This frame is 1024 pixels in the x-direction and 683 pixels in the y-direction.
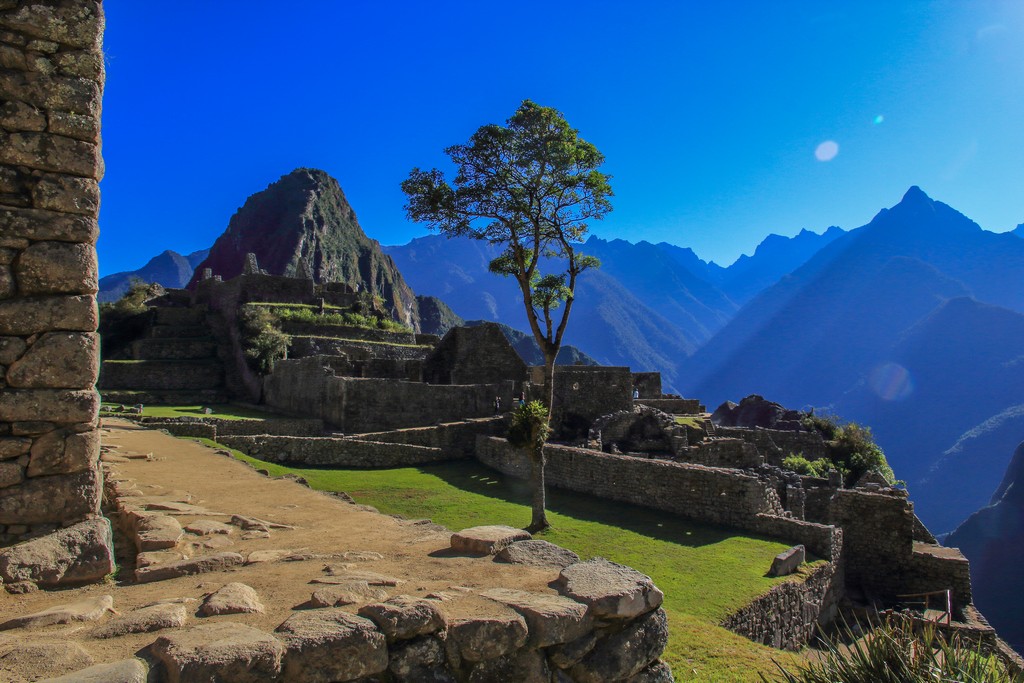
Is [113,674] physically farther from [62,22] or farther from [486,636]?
[62,22]

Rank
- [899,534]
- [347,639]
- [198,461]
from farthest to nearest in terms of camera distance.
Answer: [899,534]
[198,461]
[347,639]

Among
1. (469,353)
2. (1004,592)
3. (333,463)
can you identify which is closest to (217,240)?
(469,353)

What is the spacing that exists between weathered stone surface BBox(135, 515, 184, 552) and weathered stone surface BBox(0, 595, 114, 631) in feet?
5.21

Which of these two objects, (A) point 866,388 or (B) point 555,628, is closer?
(B) point 555,628

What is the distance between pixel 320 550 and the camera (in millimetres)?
6164

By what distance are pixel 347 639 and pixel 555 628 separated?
143 centimetres

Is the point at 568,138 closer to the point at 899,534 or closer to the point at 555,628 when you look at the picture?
the point at 899,534

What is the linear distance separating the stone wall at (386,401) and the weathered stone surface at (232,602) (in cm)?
1937

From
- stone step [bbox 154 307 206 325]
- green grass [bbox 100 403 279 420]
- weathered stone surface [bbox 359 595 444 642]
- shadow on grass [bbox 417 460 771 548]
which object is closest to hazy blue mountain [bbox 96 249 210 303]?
stone step [bbox 154 307 206 325]

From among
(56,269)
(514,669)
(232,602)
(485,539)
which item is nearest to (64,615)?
(232,602)

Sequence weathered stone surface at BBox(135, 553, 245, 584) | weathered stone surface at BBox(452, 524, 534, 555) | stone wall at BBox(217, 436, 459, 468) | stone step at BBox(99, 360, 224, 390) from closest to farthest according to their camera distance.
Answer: weathered stone surface at BBox(135, 553, 245, 584) → weathered stone surface at BBox(452, 524, 534, 555) → stone wall at BBox(217, 436, 459, 468) → stone step at BBox(99, 360, 224, 390)

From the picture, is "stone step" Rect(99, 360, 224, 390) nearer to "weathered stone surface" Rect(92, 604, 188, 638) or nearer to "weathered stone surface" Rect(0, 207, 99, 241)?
"weathered stone surface" Rect(0, 207, 99, 241)

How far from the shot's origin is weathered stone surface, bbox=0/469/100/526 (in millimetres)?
4434

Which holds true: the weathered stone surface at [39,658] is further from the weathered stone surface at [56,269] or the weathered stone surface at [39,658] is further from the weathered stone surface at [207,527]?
the weathered stone surface at [207,527]
